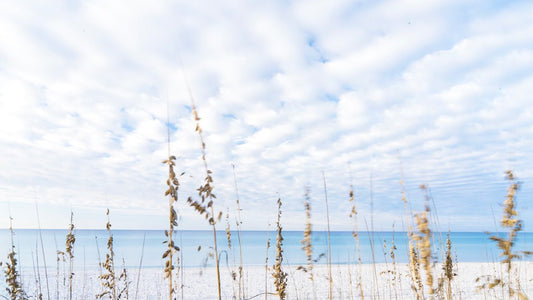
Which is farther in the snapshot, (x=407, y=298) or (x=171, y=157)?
(x=407, y=298)

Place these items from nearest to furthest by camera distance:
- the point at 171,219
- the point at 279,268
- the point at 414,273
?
the point at 171,219, the point at 414,273, the point at 279,268

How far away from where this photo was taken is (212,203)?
64.8 inches

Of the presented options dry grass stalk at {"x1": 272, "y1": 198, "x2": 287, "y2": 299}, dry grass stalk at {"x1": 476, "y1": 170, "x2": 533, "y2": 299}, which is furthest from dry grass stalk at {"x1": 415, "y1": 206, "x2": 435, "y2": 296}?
dry grass stalk at {"x1": 272, "y1": 198, "x2": 287, "y2": 299}

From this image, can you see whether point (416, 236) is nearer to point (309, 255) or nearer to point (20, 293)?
point (309, 255)

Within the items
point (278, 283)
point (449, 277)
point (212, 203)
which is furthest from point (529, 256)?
point (212, 203)

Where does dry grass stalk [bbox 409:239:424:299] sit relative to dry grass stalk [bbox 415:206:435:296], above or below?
below

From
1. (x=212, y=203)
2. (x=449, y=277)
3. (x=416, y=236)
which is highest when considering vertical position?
(x=212, y=203)

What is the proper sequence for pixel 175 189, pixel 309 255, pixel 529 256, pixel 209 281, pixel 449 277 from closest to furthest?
pixel 175 189 < pixel 529 256 < pixel 309 255 < pixel 449 277 < pixel 209 281

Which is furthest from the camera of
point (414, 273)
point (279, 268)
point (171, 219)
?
point (279, 268)

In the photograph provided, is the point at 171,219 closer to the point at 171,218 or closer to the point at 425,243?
the point at 171,218

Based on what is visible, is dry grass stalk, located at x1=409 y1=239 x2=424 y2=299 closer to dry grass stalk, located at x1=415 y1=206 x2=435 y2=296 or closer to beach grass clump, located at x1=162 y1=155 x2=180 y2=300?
dry grass stalk, located at x1=415 y1=206 x2=435 y2=296

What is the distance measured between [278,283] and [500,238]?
150cm

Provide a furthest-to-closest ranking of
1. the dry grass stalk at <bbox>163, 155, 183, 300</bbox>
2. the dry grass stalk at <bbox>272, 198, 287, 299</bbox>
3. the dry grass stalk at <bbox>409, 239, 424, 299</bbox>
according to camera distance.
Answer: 1. the dry grass stalk at <bbox>272, 198, 287, 299</bbox>
2. the dry grass stalk at <bbox>409, 239, 424, 299</bbox>
3. the dry grass stalk at <bbox>163, 155, 183, 300</bbox>

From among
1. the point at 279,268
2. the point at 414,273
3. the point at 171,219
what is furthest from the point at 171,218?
the point at 414,273
